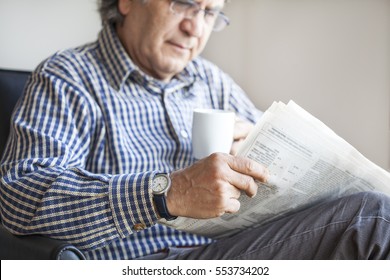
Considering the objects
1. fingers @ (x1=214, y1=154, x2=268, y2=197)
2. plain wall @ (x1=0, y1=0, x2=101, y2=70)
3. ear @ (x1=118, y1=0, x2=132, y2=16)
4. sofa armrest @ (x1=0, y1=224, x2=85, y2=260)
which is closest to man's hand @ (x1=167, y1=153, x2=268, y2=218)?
fingers @ (x1=214, y1=154, x2=268, y2=197)

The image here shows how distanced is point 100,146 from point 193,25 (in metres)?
0.42

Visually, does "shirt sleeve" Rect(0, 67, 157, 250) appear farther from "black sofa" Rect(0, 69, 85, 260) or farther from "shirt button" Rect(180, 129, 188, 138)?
"shirt button" Rect(180, 129, 188, 138)

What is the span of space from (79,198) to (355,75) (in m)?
1.14

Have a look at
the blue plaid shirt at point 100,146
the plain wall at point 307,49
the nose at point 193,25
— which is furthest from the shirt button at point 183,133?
the plain wall at point 307,49

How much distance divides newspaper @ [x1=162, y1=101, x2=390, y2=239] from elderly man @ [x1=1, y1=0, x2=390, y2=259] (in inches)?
1.3

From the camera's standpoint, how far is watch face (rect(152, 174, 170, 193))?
1.06 m

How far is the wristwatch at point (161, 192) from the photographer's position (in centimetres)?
106

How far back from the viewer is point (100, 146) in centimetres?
136

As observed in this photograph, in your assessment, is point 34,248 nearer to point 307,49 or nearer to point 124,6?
point 124,6

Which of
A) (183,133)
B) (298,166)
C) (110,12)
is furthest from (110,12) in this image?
(298,166)

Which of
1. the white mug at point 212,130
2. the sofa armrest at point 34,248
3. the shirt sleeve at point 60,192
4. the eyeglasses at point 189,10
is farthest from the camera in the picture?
the eyeglasses at point 189,10

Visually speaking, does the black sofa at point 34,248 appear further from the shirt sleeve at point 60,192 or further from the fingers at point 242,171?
the fingers at point 242,171
